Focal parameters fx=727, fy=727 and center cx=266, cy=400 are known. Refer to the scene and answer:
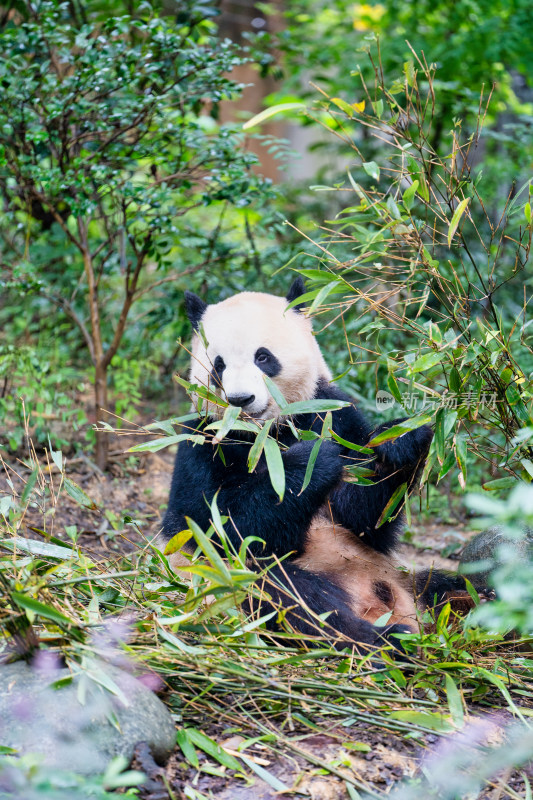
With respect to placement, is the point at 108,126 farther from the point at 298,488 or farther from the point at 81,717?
the point at 81,717

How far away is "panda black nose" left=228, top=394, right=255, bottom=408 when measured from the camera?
2.99m

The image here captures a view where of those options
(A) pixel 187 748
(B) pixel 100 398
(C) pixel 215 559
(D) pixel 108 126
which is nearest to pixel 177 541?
(C) pixel 215 559

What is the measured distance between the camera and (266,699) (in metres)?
2.25

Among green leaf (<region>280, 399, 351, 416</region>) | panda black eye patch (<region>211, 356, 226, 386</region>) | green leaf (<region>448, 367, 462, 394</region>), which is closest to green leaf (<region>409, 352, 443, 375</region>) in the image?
green leaf (<region>448, 367, 462, 394</region>)

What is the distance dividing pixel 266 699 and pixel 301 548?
3.31 ft

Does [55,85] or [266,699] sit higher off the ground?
[55,85]

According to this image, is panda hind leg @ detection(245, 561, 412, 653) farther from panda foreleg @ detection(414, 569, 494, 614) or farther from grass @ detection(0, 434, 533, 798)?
panda foreleg @ detection(414, 569, 494, 614)

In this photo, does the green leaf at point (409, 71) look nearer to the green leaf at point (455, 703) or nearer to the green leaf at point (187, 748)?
the green leaf at point (455, 703)

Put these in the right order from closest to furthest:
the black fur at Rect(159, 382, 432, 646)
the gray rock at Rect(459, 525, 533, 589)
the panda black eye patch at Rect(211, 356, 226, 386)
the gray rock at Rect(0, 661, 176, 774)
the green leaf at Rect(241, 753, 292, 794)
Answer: the gray rock at Rect(0, 661, 176, 774) < the green leaf at Rect(241, 753, 292, 794) < the black fur at Rect(159, 382, 432, 646) < the gray rock at Rect(459, 525, 533, 589) < the panda black eye patch at Rect(211, 356, 226, 386)

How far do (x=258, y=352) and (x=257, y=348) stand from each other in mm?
20

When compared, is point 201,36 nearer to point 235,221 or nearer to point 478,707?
point 235,221

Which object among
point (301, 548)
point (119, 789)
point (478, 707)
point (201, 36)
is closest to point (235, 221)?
point (201, 36)

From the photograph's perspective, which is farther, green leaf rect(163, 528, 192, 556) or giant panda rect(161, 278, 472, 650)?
giant panda rect(161, 278, 472, 650)

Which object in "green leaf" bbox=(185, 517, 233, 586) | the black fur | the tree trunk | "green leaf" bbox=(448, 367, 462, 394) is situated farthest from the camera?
the tree trunk
